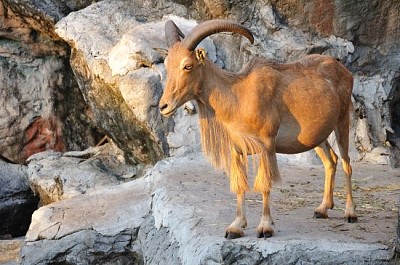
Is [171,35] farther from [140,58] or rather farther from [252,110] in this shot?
[140,58]

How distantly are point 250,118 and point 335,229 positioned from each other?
1.16 meters

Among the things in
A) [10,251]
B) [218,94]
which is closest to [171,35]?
[218,94]

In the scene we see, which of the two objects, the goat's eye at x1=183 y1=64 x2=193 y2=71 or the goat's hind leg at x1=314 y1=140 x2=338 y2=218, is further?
the goat's hind leg at x1=314 y1=140 x2=338 y2=218

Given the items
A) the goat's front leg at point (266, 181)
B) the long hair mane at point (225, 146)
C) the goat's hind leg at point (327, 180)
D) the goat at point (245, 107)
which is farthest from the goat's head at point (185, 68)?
the goat's hind leg at point (327, 180)

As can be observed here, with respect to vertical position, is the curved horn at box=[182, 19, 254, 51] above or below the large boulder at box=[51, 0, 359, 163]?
above

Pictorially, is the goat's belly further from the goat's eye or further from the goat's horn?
the goat's horn

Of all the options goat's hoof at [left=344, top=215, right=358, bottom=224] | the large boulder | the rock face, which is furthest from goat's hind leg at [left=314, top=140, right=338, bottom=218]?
the large boulder

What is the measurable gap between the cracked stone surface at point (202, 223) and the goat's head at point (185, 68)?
3.53 feet

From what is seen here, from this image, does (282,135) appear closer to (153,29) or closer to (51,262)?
(51,262)

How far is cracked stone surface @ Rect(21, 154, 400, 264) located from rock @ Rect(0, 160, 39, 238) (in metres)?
3.40

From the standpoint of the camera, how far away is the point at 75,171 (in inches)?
450

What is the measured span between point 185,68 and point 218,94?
375 millimetres

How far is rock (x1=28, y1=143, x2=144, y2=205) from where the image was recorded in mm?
11141

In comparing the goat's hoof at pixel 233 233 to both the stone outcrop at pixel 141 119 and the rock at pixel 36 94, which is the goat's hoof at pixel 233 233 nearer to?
the stone outcrop at pixel 141 119
